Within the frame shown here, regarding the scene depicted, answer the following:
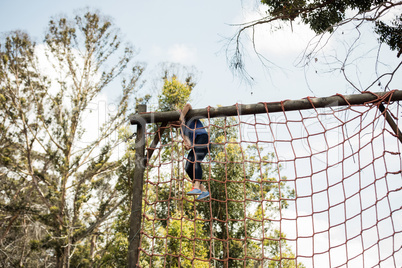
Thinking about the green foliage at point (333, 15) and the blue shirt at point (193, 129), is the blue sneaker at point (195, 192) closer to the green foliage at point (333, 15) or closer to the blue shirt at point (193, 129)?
the blue shirt at point (193, 129)

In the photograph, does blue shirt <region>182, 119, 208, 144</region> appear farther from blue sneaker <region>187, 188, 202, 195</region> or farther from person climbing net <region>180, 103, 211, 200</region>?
blue sneaker <region>187, 188, 202, 195</region>

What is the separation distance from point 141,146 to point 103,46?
866 centimetres

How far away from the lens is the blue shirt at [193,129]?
8.96 ft

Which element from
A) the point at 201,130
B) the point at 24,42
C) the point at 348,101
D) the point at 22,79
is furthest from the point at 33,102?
the point at 348,101

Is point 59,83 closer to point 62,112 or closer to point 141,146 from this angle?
point 62,112

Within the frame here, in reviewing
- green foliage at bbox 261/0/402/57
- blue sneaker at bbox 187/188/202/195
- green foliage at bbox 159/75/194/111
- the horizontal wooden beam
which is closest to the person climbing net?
blue sneaker at bbox 187/188/202/195

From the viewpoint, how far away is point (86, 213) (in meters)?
10.6

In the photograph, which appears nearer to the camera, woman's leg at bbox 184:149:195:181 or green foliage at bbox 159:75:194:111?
woman's leg at bbox 184:149:195:181

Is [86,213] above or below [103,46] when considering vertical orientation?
below

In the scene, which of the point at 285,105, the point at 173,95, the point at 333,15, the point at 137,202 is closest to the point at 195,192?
the point at 137,202

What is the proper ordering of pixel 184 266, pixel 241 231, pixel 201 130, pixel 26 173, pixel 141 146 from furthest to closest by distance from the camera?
pixel 241 231, pixel 26 173, pixel 184 266, pixel 201 130, pixel 141 146

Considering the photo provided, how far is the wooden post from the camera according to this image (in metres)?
2.37

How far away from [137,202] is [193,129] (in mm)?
679

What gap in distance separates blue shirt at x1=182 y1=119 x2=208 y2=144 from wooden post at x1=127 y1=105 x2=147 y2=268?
1.04ft
